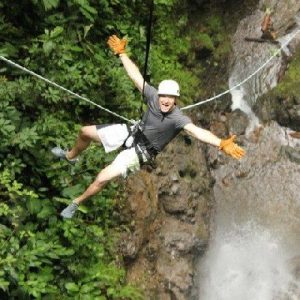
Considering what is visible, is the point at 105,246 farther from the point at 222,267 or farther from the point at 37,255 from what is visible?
the point at 222,267

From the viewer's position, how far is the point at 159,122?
569 centimetres

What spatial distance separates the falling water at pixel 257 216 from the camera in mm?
8914

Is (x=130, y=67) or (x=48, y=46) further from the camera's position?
(x=48, y=46)

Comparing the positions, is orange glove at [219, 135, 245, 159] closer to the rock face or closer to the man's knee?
the man's knee

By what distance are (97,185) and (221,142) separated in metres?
1.65

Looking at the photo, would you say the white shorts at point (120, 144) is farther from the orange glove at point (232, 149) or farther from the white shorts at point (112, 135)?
the orange glove at point (232, 149)

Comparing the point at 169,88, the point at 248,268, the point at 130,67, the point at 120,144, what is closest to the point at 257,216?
the point at 248,268

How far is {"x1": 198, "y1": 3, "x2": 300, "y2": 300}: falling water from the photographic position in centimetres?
891

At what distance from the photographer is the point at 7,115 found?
6.26m

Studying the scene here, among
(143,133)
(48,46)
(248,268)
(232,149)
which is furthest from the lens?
(248,268)

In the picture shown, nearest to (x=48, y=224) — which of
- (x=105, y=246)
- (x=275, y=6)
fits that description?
(x=105, y=246)

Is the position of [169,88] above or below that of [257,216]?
above

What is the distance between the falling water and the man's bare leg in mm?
3688

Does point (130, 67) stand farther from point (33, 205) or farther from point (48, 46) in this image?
point (33, 205)
